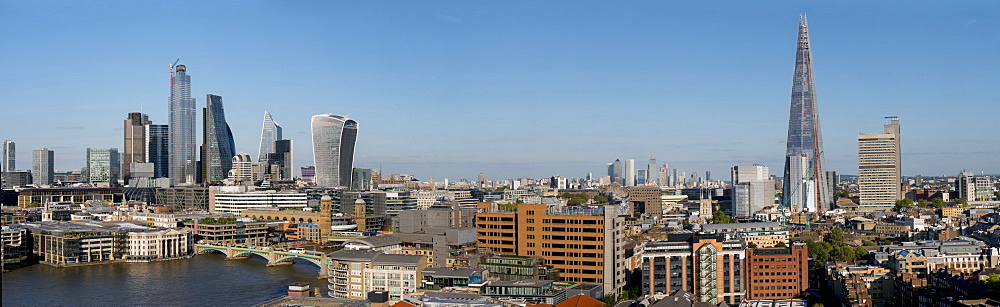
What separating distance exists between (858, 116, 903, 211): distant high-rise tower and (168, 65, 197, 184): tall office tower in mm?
48608

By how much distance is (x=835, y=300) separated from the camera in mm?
20594

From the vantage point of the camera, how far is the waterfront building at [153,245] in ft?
105

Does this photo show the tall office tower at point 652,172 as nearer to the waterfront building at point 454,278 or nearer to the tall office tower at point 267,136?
the tall office tower at point 267,136

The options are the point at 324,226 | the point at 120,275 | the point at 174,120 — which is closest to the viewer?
the point at 120,275

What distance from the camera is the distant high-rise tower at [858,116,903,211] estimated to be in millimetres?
55906

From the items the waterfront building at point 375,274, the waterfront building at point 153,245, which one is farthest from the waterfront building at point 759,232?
the waterfront building at point 153,245

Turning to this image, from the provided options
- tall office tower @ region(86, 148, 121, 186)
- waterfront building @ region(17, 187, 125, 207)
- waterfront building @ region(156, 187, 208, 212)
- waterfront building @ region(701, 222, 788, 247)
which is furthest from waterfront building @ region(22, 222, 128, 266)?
tall office tower @ region(86, 148, 121, 186)

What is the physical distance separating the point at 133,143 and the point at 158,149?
204 centimetres

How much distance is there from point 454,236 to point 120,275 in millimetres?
11460

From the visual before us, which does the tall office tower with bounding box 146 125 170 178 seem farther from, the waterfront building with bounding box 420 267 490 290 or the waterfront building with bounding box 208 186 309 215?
the waterfront building with bounding box 420 267 490 290

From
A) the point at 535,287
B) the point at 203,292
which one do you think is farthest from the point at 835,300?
the point at 203,292

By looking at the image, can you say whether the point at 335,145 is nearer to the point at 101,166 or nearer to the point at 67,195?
the point at 67,195

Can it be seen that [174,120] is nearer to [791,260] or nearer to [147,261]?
[147,261]

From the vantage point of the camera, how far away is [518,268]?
19203mm
